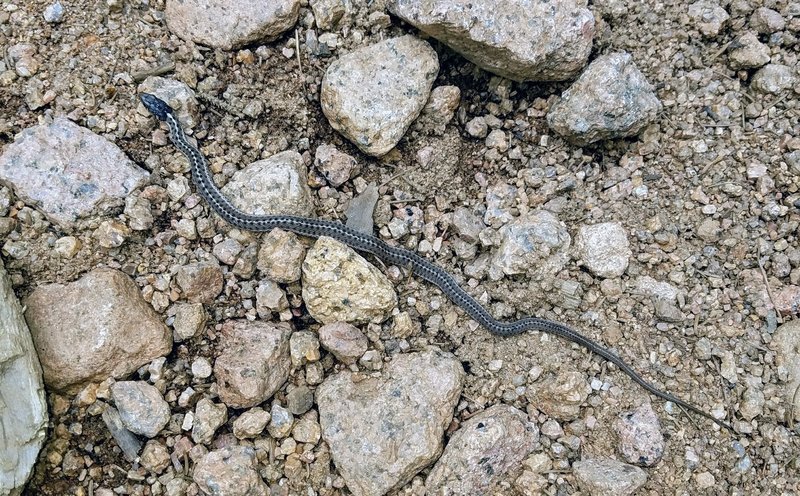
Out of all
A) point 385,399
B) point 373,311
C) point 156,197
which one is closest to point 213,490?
point 385,399

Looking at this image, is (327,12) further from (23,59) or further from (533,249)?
(533,249)

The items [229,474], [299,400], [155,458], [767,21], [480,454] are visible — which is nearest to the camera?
[229,474]

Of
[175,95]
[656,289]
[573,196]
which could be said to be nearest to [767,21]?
[573,196]

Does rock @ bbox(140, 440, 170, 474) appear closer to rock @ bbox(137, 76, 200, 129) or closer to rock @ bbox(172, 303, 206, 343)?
rock @ bbox(172, 303, 206, 343)

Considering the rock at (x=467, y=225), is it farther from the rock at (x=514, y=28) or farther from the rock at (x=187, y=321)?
the rock at (x=187, y=321)

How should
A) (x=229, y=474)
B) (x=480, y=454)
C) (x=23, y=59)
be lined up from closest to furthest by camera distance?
(x=229, y=474) → (x=480, y=454) → (x=23, y=59)

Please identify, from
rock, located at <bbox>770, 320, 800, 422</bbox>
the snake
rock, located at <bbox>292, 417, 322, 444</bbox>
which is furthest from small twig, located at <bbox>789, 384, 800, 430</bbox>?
rock, located at <bbox>292, 417, 322, 444</bbox>

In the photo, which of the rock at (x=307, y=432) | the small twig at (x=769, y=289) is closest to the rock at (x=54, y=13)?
the rock at (x=307, y=432)

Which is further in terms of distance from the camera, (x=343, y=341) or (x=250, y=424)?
(x=343, y=341)
